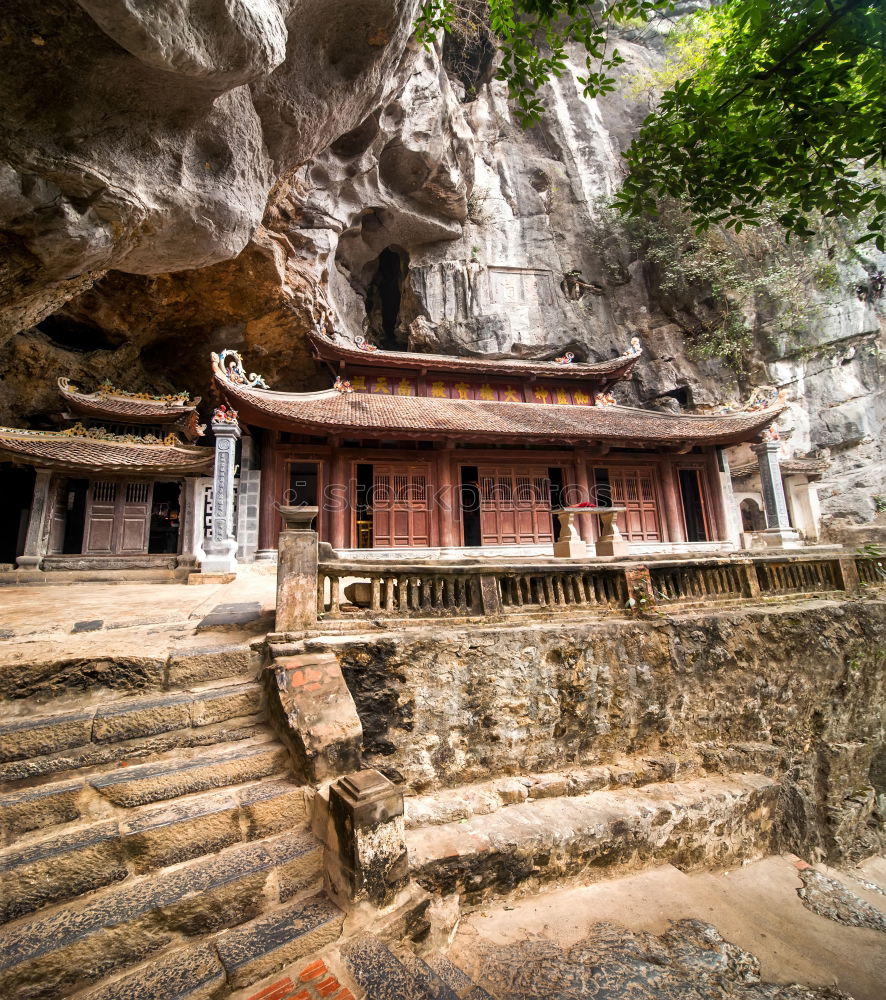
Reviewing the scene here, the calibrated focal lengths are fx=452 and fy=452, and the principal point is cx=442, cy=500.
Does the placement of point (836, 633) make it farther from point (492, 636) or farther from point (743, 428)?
point (743, 428)

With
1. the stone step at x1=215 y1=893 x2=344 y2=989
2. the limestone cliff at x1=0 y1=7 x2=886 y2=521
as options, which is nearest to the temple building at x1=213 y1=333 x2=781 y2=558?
the limestone cliff at x1=0 y1=7 x2=886 y2=521

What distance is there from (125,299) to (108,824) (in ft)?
49.6

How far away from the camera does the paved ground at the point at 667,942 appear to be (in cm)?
306

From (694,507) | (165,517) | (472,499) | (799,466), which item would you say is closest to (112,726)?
(472,499)

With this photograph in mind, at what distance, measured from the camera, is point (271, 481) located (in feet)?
41.9


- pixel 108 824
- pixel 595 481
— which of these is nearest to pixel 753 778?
pixel 108 824

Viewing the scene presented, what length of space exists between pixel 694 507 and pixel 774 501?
8.40 feet

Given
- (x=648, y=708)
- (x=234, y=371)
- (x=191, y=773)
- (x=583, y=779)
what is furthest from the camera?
(x=234, y=371)

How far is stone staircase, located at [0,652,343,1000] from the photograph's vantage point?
88.9 inches

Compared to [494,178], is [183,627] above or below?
below

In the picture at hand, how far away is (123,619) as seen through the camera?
575 centimetres

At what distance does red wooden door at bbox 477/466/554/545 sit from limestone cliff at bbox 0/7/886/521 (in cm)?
774

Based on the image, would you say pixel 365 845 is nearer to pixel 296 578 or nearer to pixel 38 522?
pixel 296 578

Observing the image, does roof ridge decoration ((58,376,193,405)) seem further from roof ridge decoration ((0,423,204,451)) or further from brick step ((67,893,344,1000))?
brick step ((67,893,344,1000))
